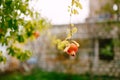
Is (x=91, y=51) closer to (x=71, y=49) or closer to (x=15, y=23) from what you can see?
(x=15, y=23)

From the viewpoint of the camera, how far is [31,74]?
23.0 m

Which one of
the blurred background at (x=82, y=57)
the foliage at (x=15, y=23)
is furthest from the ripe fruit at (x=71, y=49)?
the blurred background at (x=82, y=57)

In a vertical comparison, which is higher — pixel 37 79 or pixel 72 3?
pixel 72 3

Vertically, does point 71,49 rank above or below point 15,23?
below

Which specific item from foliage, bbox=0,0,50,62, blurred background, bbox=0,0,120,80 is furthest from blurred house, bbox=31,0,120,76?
foliage, bbox=0,0,50,62

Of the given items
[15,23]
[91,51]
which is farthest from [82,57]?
[15,23]

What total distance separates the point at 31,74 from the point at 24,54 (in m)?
15.3

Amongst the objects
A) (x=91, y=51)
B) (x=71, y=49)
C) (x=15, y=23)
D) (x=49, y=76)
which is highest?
(x=15, y=23)

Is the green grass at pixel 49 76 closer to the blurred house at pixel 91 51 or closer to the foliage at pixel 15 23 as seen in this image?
the blurred house at pixel 91 51

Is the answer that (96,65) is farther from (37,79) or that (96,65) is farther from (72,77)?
(37,79)

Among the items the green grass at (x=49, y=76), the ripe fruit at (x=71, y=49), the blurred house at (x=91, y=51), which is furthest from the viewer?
the blurred house at (x=91, y=51)

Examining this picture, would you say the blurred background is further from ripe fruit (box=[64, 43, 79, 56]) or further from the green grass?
ripe fruit (box=[64, 43, 79, 56])

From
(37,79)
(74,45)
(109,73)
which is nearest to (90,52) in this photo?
(109,73)

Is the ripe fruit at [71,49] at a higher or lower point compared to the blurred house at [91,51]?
higher
